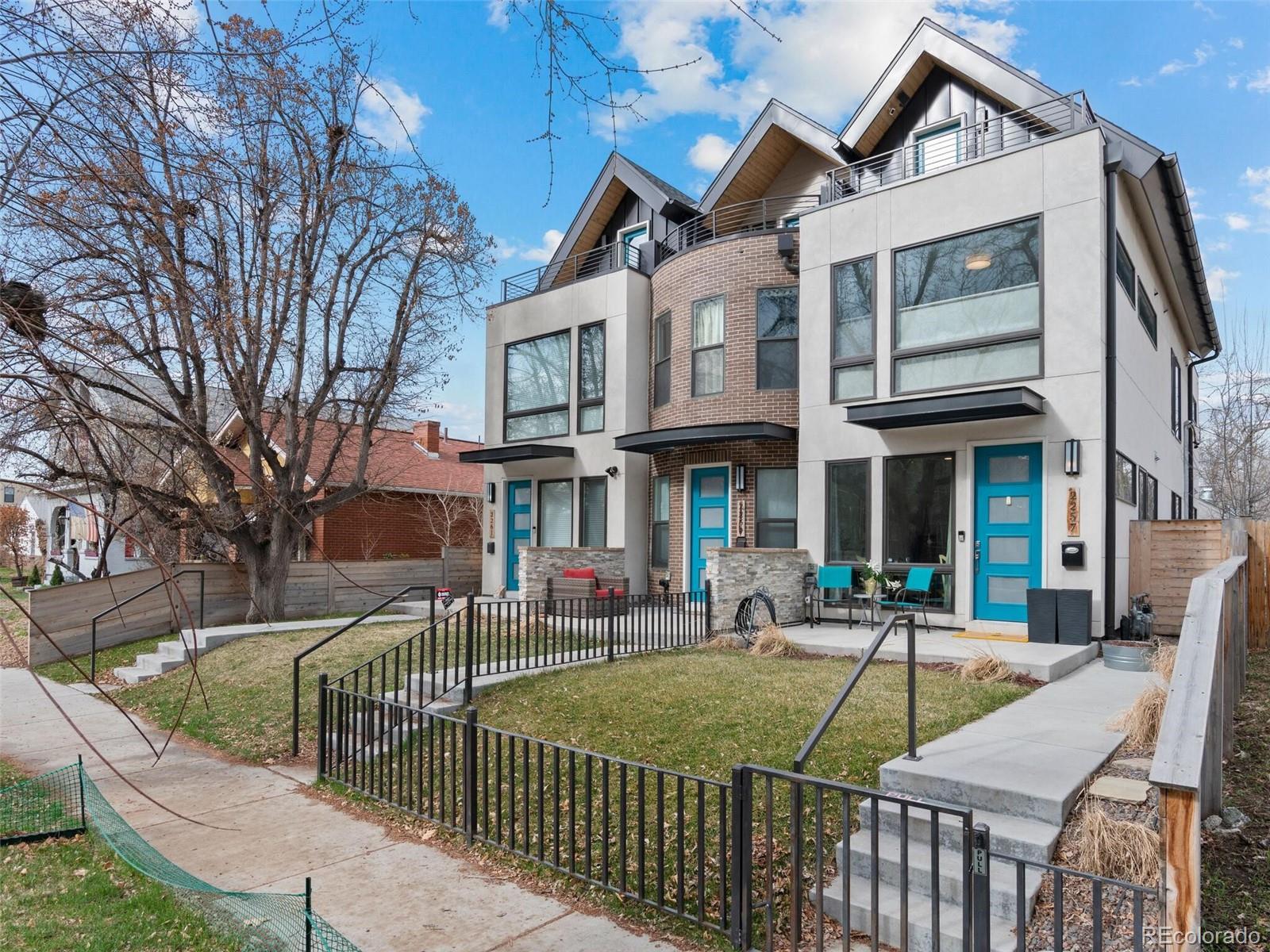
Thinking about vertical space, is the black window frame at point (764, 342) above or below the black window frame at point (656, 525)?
above

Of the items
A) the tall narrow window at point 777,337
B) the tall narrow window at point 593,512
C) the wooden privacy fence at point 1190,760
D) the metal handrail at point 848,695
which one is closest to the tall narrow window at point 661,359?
the tall narrow window at point 593,512

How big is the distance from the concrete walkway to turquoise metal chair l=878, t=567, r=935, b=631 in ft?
24.9

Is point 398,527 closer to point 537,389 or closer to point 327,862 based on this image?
point 537,389

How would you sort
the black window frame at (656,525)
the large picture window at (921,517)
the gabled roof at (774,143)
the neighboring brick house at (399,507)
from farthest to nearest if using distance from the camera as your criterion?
the neighboring brick house at (399,507)
the black window frame at (656,525)
the gabled roof at (774,143)
the large picture window at (921,517)

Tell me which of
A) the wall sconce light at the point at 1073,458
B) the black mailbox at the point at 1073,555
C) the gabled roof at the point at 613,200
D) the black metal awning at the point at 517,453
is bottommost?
the black mailbox at the point at 1073,555

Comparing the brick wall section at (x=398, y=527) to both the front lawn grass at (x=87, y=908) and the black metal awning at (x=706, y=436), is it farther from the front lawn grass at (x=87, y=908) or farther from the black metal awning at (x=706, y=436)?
the front lawn grass at (x=87, y=908)

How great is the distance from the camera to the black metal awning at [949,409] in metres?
9.86

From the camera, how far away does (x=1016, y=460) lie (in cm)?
1064

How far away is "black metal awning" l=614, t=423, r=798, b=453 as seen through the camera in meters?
12.8

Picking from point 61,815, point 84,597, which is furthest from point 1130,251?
point 84,597

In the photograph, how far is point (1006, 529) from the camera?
1066cm

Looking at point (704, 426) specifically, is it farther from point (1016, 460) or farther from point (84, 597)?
point (84, 597)

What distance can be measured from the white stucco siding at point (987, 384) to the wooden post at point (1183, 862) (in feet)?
25.8

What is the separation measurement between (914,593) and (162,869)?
30.6 feet
